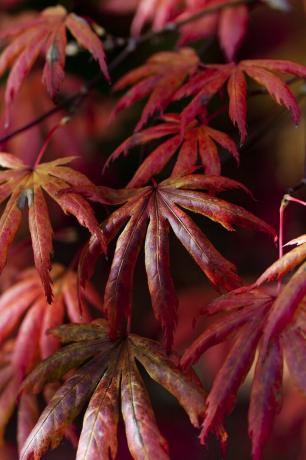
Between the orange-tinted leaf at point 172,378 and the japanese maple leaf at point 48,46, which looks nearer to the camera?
the orange-tinted leaf at point 172,378

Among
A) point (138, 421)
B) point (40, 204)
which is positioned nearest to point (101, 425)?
point (138, 421)

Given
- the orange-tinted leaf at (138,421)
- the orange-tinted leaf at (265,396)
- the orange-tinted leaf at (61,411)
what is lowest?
the orange-tinted leaf at (265,396)

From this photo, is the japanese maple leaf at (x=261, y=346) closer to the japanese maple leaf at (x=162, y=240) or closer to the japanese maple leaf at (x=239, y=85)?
the japanese maple leaf at (x=162, y=240)

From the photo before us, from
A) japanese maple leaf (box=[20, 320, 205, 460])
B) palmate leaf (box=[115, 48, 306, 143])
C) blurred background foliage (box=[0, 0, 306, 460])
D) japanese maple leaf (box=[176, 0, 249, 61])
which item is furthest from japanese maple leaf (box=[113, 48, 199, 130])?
blurred background foliage (box=[0, 0, 306, 460])

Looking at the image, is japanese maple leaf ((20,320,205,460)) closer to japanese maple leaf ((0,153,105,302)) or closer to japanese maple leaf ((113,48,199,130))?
japanese maple leaf ((0,153,105,302))

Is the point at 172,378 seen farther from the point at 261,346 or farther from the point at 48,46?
the point at 48,46

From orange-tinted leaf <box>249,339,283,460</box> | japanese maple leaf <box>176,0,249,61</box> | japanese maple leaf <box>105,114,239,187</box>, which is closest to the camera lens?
orange-tinted leaf <box>249,339,283,460</box>

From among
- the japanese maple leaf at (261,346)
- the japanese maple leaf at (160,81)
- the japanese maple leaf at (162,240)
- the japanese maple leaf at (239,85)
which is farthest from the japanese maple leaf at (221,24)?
the japanese maple leaf at (261,346)
